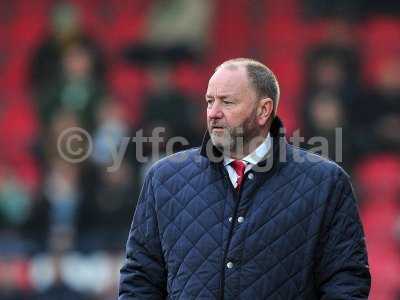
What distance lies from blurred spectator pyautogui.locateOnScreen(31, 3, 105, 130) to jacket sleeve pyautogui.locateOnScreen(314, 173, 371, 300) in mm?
7270

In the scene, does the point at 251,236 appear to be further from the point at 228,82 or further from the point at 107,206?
the point at 107,206

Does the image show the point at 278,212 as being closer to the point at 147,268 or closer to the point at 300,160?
the point at 300,160

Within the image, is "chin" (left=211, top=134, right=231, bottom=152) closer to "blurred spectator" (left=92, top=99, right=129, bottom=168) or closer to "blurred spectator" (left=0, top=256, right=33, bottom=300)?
"blurred spectator" (left=92, top=99, right=129, bottom=168)

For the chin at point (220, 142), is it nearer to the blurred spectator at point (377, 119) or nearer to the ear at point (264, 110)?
the ear at point (264, 110)

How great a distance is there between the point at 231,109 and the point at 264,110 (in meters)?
0.14

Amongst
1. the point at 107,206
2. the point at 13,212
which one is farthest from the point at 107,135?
the point at 13,212

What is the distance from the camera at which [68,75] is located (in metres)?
11.5

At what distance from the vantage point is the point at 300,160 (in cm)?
414

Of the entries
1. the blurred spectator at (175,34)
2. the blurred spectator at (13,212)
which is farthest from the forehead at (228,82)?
the blurred spectator at (175,34)

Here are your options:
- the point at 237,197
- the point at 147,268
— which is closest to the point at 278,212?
the point at 237,197

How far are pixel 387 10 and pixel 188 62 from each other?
2154mm

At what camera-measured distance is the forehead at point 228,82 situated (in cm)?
407

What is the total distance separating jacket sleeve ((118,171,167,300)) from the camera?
4098 millimetres

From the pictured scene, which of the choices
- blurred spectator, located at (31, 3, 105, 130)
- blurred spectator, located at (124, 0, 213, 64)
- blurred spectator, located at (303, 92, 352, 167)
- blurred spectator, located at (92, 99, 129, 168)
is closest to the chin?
blurred spectator, located at (303, 92, 352, 167)
